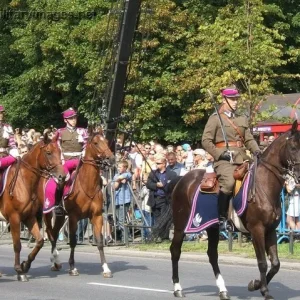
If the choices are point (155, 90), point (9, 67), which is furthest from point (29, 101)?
point (155, 90)

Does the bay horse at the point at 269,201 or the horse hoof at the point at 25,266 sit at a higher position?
the bay horse at the point at 269,201

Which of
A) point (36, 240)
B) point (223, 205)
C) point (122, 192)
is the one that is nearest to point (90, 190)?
point (36, 240)

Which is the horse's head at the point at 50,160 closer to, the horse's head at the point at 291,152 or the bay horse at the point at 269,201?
the bay horse at the point at 269,201

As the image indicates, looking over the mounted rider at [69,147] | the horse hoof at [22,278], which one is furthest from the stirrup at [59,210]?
the horse hoof at [22,278]

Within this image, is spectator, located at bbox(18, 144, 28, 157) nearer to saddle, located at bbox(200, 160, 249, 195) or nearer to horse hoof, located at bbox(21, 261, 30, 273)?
horse hoof, located at bbox(21, 261, 30, 273)

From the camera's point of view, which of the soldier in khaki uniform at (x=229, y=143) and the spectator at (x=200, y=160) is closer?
the soldier in khaki uniform at (x=229, y=143)

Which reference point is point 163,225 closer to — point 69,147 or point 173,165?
point 173,165

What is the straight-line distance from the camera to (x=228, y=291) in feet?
46.6

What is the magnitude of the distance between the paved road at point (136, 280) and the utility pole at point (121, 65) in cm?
533

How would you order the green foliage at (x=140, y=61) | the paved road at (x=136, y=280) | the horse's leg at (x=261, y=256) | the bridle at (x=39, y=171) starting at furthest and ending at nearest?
the green foliage at (x=140, y=61)
the bridle at (x=39, y=171)
the paved road at (x=136, y=280)
the horse's leg at (x=261, y=256)

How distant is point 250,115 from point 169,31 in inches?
656

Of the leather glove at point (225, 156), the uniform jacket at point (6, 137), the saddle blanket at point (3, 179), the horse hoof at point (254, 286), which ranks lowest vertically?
the horse hoof at point (254, 286)

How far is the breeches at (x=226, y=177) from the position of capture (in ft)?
42.8

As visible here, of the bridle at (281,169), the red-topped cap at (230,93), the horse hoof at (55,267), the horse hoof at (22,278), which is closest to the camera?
the bridle at (281,169)
